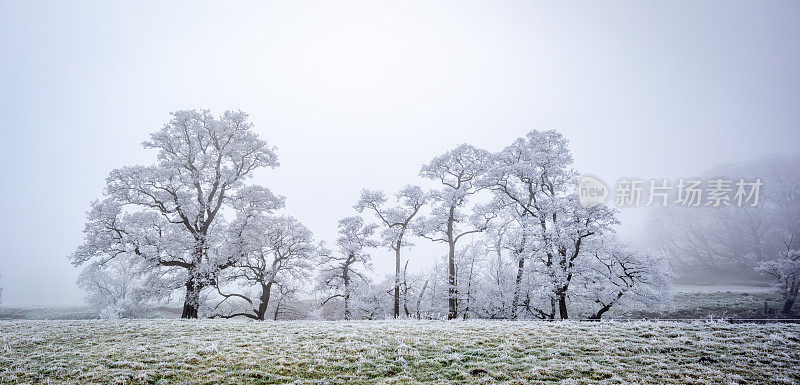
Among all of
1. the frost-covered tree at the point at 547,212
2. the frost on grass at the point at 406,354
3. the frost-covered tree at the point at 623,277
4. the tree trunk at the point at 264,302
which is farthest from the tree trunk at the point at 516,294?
the tree trunk at the point at 264,302

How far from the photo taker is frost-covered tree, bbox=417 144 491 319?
93.0 ft

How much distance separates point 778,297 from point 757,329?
121 ft

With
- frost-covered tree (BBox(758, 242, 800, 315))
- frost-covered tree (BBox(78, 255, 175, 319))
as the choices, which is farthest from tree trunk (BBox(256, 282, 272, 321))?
frost-covered tree (BBox(758, 242, 800, 315))

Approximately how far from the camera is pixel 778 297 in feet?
120

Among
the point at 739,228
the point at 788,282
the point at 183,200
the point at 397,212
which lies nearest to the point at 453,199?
the point at 397,212

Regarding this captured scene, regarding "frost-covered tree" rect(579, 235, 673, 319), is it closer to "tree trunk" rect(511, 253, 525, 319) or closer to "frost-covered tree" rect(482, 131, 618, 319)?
"frost-covered tree" rect(482, 131, 618, 319)

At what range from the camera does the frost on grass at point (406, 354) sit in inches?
346

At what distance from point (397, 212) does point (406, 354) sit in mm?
21013

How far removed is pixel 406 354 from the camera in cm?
1065

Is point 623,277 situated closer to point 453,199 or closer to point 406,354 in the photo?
point 453,199

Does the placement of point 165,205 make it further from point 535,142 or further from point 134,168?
point 535,142

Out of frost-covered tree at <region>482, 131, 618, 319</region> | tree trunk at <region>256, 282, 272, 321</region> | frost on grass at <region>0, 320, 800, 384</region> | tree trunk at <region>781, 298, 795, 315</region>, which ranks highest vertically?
frost-covered tree at <region>482, 131, 618, 319</region>

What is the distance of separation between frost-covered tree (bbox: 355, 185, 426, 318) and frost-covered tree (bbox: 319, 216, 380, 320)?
72.4 inches

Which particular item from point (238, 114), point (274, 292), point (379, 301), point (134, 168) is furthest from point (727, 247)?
point (134, 168)
